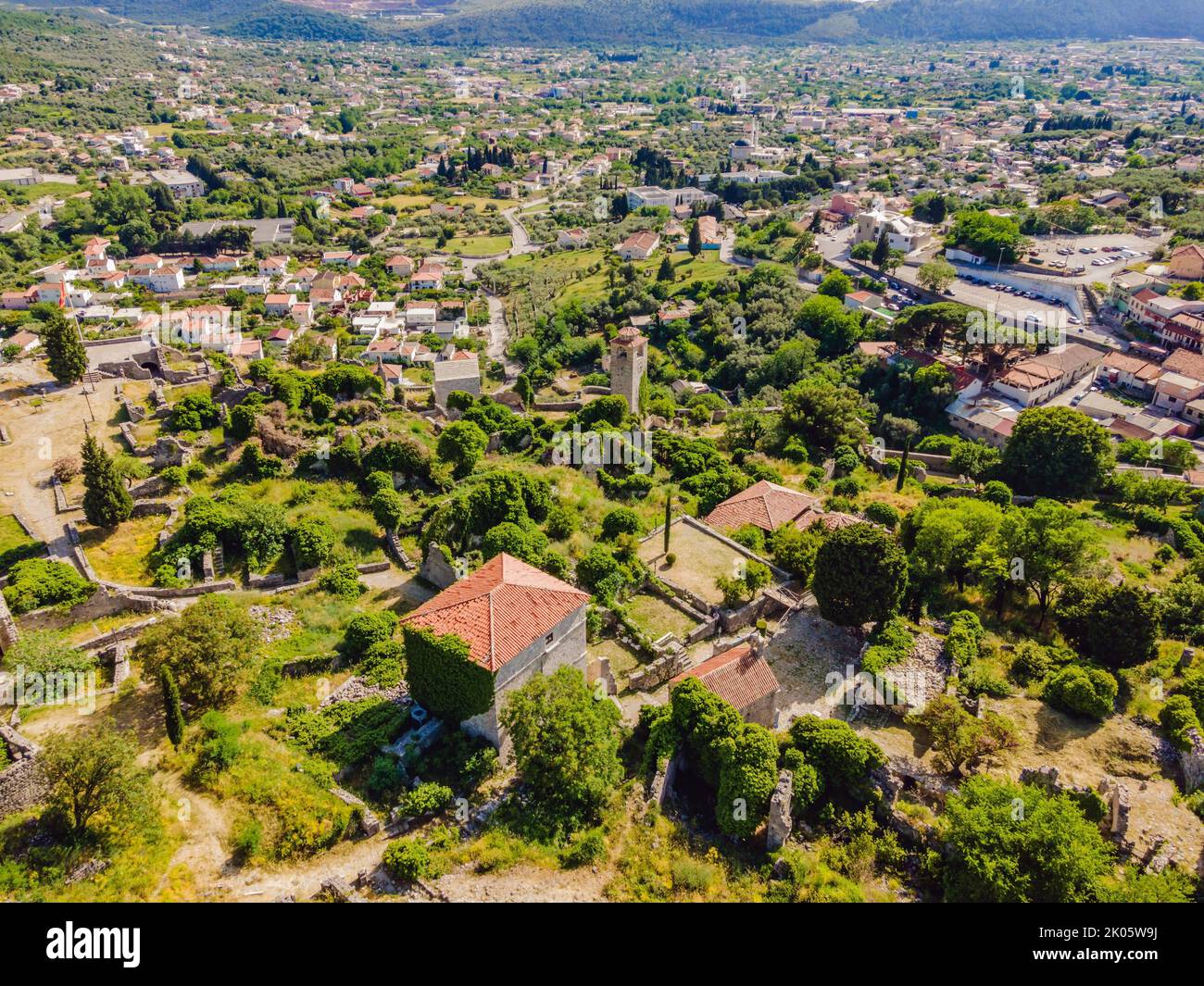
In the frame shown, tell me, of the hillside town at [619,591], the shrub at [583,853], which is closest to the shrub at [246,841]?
the hillside town at [619,591]

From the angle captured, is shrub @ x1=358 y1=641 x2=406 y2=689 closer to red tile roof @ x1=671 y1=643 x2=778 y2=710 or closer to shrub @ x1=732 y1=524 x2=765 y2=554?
red tile roof @ x1=671 y1=643 x2=778 y2=710

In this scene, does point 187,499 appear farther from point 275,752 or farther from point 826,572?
point 826,572

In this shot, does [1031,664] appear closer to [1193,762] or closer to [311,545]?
[1193,762]

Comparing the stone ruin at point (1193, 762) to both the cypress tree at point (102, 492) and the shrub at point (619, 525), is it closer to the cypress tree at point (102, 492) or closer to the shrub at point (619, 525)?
the shrub at point (619, 525)

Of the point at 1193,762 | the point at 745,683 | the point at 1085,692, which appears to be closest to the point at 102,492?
the point at 745,683

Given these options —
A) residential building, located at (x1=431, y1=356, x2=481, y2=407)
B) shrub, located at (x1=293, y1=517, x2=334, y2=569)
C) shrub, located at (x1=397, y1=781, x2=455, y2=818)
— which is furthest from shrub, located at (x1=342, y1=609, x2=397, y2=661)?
residential building, located at (x1=431, y1=356, x2=481, y2=407)

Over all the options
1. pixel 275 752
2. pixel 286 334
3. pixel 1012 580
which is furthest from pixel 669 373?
pixel 275 752
